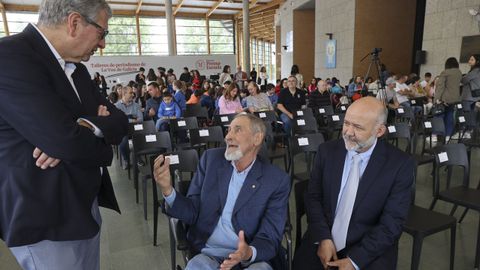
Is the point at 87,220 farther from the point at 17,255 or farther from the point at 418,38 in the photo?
the point at 418,38

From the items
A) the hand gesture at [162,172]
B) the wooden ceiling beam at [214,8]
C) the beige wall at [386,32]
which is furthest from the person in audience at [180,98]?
the wooden ceiling beam at [214,8]

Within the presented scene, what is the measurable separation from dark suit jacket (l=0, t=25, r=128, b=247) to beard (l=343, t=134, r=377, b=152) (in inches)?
47.3

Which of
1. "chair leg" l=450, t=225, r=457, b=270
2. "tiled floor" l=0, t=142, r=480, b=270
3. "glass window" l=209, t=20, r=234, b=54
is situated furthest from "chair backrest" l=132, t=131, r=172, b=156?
"glass window" l=209, t=20, r=234, b=54

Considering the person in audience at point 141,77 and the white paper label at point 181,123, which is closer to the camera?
the white paper label at point 181,123

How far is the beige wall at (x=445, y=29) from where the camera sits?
781 centimetres

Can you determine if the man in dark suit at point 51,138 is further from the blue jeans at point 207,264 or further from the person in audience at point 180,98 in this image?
the person in audience at point 180,98

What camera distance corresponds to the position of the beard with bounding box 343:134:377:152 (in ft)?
5.56

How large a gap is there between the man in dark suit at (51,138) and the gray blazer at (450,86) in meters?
5.99

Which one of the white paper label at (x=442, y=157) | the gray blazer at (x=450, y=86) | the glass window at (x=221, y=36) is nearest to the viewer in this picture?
the white paper label at (x=442, y=157)

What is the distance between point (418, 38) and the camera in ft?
37.3

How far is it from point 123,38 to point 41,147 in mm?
19774

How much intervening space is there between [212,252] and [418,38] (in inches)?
490

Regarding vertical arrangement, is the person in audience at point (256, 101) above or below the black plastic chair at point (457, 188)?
above

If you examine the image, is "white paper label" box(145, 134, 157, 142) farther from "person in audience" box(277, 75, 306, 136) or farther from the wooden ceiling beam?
the wooden ceiling beam
